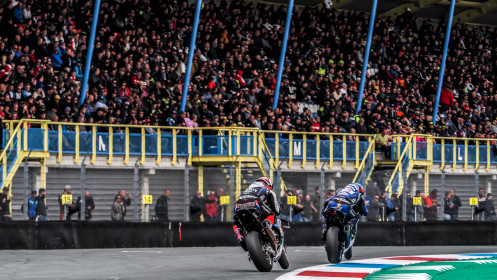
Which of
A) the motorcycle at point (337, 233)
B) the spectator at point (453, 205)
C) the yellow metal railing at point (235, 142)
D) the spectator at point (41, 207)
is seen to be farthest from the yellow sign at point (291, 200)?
the motorcycle at point (337, 233)

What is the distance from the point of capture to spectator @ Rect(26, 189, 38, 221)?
72.4 feet

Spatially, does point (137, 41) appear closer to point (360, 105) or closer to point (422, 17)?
point (360, 105)

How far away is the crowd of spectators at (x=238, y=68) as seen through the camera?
27891 millimetres

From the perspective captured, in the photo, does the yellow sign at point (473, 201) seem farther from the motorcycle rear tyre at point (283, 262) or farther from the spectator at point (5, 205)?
the motorcycle rear tyre at point (283, 262)

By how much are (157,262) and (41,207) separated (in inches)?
215

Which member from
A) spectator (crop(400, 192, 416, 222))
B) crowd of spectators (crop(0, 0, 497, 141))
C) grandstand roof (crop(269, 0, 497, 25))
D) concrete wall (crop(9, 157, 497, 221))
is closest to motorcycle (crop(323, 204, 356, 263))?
concrete wall (crop(9, 157, 497, 221))

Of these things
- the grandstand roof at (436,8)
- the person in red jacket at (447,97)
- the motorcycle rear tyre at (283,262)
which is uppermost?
the grandstand roof at (436,8)

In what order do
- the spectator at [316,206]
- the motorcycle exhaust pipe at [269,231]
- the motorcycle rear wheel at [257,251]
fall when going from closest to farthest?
the motorcycle rear wheel at [257,251] < the motorcycle exhaust pipe at [269,231] < the spectator at [316,206]

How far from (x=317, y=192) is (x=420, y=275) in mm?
10952

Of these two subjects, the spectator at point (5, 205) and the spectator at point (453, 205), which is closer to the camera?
the spectator at point (5, 205)

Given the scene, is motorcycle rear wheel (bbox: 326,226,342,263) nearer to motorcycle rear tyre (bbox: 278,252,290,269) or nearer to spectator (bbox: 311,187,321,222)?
motorcycle rear tyre (bbox: 278,252,290,269)

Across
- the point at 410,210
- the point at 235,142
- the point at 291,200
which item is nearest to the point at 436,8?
the point at 235,142

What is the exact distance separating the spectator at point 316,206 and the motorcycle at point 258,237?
358 inches

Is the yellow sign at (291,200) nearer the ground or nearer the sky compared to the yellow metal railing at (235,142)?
nearer the ground
